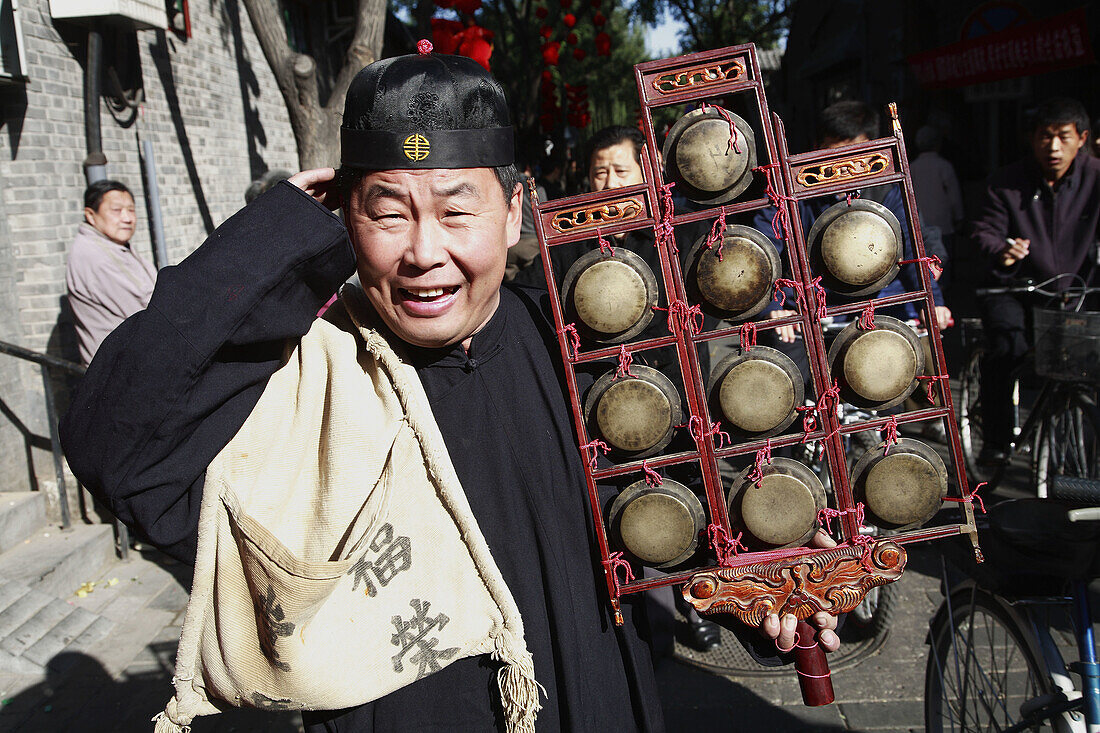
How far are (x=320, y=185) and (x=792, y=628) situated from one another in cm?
112

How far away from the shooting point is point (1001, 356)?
4781mm

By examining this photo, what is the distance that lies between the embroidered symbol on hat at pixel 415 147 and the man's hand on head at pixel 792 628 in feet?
3.13

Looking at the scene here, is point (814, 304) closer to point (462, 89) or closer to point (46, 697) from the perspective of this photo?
point (462, 89)

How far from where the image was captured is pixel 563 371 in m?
1.64

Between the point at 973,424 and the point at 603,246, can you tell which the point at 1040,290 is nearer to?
the point at 973,424

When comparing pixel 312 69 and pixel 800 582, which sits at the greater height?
pixel 312 69

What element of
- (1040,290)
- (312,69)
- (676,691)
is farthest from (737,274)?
(312,69)

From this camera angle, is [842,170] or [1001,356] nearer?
[842,170]

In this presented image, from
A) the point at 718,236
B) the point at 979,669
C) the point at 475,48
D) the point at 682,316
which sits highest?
the point at 475,48

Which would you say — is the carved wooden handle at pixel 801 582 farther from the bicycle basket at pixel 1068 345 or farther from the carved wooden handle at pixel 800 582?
the bicycle basket at pixel 1068 345

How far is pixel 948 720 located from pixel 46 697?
3.50m

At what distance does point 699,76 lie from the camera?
1567mm

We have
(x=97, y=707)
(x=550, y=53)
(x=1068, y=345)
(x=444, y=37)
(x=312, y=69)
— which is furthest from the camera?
(x=550, y=53)

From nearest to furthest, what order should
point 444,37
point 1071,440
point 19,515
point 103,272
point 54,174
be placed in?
1. point 1071,440
2. point 19,515
3. point 103,272
4. point 54,174
5. point 444,37
